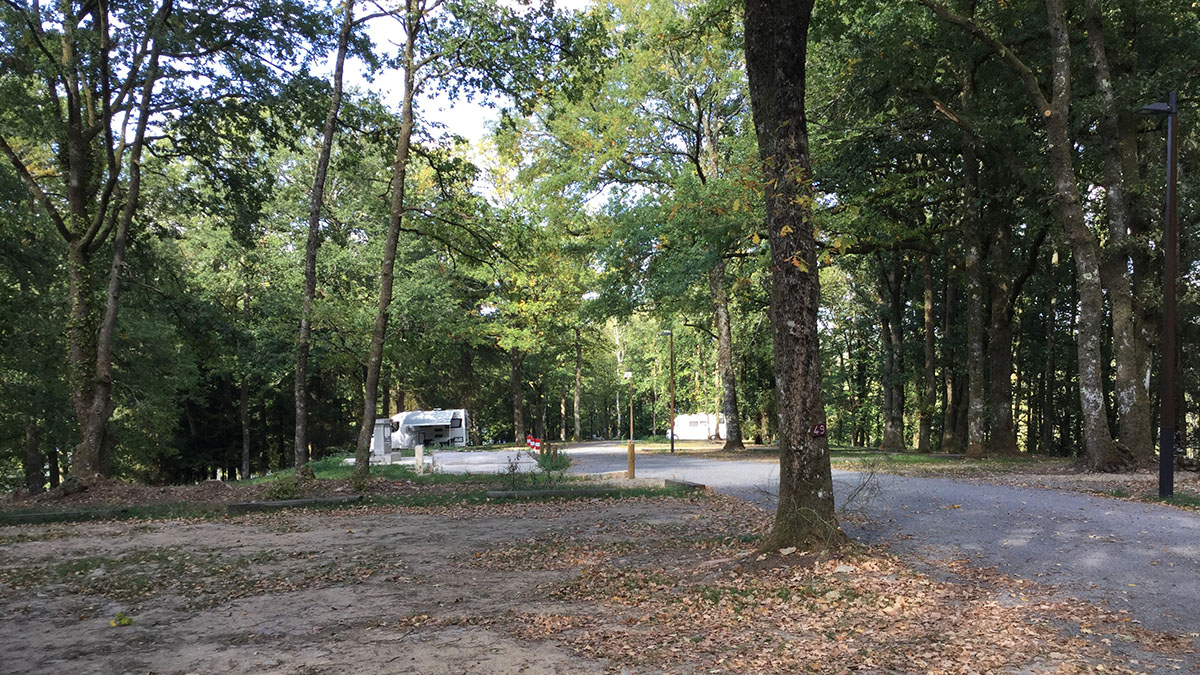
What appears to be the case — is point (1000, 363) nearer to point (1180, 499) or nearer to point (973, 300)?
point (973, 300)

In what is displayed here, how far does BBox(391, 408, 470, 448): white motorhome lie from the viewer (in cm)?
3925

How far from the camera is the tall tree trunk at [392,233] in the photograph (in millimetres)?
14164

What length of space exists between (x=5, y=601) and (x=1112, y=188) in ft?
64.0

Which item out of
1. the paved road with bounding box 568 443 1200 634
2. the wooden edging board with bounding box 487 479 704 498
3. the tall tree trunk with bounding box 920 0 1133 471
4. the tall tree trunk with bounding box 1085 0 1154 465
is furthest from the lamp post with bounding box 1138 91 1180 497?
the wooden edging board with bounding box 487 479 704 498

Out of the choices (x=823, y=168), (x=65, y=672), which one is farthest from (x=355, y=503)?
(x=823, y=168)

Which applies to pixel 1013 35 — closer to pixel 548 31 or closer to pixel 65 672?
pixel 548 31

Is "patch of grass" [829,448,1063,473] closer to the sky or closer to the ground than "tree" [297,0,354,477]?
closer to the ground

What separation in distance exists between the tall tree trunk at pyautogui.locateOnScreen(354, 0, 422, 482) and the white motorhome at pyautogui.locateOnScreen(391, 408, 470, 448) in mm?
25296

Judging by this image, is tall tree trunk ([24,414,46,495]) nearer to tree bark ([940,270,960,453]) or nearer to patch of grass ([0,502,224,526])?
patch of grass ([0,502,224,526])

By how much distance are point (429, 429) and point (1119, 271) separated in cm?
3293

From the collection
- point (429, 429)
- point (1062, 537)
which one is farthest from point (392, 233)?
point (429, 429)

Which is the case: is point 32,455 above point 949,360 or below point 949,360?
below

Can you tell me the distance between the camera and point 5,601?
630 cm

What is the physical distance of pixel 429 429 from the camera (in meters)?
39.6
